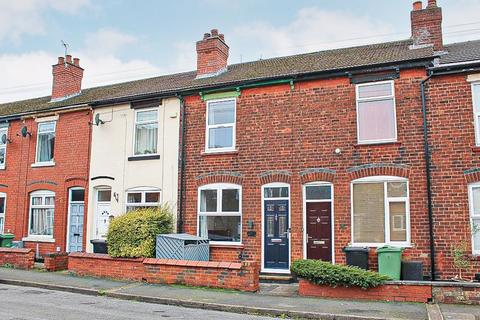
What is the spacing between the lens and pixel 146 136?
1605 cm

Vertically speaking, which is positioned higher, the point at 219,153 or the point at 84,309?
the point at 219,153

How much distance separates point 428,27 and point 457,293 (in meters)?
8.16

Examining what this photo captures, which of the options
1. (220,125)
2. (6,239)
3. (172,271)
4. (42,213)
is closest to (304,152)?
(220,125)

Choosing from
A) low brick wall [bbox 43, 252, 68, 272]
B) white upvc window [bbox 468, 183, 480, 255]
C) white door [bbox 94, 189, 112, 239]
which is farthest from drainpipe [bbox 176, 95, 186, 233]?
white upvc window [bbox 468, 183, 480, 255]

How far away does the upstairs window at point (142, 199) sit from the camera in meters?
15.4

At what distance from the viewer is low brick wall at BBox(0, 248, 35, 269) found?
15.0 m

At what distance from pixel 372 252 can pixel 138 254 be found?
6292 mm

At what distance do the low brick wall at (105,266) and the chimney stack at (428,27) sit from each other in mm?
10463

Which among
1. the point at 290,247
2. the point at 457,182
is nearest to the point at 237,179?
the point at 290,247

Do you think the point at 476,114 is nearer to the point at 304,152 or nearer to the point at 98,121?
the point at 304,152

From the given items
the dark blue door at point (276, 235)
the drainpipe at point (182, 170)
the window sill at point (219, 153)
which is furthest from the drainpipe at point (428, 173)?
the drainpipe at point (182, 170)

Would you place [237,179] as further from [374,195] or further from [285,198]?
[374,195]

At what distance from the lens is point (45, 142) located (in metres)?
18.2

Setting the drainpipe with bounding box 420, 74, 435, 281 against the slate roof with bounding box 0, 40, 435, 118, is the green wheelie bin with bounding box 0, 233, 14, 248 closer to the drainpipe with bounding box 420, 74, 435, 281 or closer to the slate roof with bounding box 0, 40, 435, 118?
the slate roof with bounding box 0, 40, 435, 118
